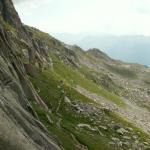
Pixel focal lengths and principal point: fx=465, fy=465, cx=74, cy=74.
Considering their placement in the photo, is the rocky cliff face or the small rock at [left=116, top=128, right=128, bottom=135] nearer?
the rocky cliff face

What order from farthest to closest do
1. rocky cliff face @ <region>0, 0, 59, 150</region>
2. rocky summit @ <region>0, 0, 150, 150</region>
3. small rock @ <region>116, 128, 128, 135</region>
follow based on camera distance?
small rock @ <region>116, 128, 128, 135</region>
rocky summit @ <region>0, 0, 150, 150</region>
rocky cliff face @ <region>0, 0, 59, 150</region>

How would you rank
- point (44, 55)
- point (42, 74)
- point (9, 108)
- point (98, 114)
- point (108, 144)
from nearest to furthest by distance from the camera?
point (9, 108) → point (108, 144) → point (98, 114) → point (42, 74) → point (44, 55)

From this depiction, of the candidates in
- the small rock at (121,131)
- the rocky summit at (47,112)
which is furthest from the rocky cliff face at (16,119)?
the small rock at (121,131)

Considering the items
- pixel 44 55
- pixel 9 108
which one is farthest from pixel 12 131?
pixel 44 55

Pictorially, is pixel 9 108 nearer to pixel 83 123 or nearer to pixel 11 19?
pixel 83 123

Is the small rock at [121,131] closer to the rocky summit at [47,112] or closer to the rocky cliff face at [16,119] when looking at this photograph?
the rocky summit at [47,112]

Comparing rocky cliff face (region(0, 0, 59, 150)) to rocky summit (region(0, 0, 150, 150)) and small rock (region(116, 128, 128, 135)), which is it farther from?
small rock (region(116, 128, 128, 135))

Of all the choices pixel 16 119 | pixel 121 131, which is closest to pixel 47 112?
pixel 121 131

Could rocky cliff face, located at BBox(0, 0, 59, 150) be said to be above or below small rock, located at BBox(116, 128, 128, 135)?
above

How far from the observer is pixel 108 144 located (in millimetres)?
57062

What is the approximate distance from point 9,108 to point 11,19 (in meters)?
74.9

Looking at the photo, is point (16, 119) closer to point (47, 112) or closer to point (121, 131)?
point (47, 112)

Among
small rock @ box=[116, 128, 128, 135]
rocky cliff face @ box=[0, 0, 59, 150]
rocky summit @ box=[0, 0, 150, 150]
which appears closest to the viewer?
rocky cliff face @ box=[0, 0, 59, 150]

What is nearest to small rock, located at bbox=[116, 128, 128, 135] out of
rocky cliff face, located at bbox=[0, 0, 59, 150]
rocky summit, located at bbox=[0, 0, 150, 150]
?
rocky summit, located at bbox=[0, 0, 150, 150]
